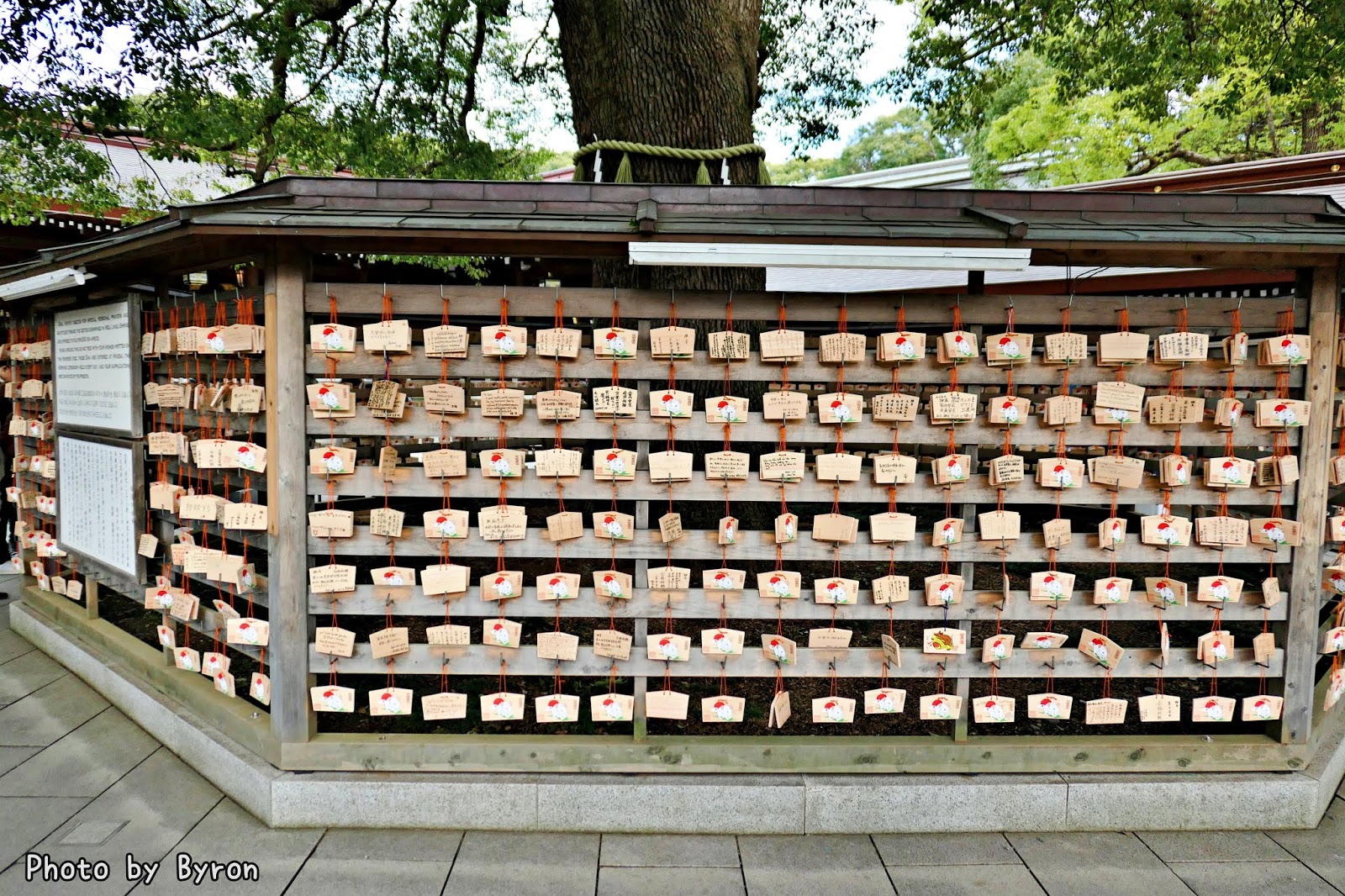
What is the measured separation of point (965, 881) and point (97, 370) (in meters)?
5.31

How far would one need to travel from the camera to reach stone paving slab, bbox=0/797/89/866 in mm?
3258

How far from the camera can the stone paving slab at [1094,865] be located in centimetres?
307

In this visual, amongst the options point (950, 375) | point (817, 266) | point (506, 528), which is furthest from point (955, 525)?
point (506, 528)

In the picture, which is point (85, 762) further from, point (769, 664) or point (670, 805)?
point (769, 664)

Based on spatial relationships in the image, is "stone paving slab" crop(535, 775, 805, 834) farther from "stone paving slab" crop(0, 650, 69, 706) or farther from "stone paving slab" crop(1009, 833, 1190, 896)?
"stone paving slab" crop(0, 650, 69, 706)

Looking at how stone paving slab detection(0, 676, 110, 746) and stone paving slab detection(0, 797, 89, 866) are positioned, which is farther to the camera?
stone paving slab detection(0, 676, 110, 746)

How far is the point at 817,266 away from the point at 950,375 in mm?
827

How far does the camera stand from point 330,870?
3.10 m

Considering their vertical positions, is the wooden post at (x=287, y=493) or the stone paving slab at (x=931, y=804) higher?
the wooden post at (x=287, y=493)

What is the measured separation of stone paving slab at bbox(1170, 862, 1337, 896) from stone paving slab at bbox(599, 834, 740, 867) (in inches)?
74.2

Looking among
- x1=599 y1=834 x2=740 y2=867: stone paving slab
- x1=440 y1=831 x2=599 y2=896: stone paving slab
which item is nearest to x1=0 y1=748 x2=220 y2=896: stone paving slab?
x1=440 y1=831 x2=599 y2=896: stone paving slab

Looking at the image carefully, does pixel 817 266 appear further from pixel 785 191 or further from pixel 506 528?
pixel 506 528

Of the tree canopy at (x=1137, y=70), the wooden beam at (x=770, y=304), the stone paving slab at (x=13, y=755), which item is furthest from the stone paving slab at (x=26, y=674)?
the tree canopy at (x=1137, y=70)

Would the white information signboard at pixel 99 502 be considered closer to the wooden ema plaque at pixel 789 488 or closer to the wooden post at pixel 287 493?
the wooden ema plaque at pixel 789 488
